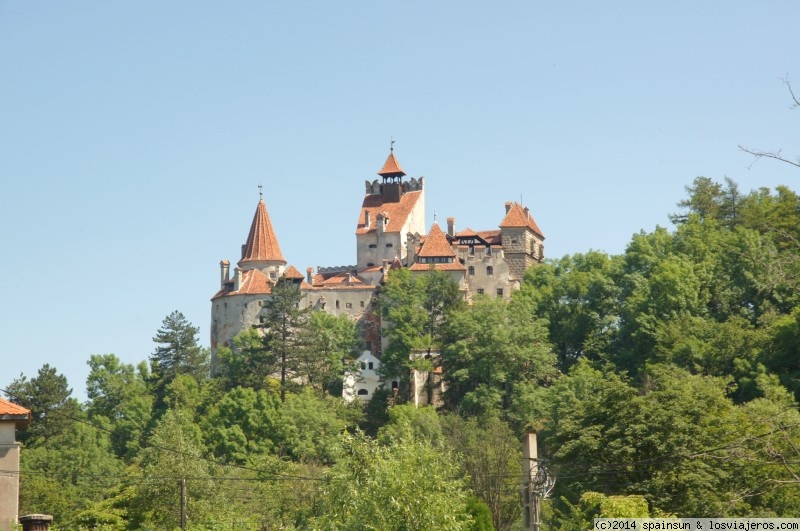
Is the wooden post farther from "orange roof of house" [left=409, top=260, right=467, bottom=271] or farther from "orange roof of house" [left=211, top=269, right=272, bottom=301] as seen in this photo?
"orange roof of house" [left=211, top=269, right=272, bottom=301]

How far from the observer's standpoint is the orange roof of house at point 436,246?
104375 mm

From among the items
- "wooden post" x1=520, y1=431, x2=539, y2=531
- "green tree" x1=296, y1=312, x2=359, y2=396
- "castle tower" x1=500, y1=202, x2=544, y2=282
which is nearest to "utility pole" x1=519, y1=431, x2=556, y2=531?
"wooden post" x1=520, y1=431, x2=539, y2=531

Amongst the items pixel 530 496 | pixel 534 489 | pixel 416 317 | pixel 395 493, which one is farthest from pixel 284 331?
pixel 534 489

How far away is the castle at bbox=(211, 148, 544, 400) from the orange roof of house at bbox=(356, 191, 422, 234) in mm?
80

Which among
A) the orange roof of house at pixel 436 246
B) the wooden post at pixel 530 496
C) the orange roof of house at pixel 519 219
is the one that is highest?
the orange roof of house at pixel 519 219

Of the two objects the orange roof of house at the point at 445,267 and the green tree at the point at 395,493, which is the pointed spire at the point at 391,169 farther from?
the green tree at the point at 395,493

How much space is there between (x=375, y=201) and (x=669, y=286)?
35.3 meters

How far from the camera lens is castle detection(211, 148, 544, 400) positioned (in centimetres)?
10394

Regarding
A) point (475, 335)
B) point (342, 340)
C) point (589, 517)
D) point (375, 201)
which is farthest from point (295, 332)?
point (589, 517)

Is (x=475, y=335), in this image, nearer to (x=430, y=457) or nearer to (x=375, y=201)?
(x=375, y=201)

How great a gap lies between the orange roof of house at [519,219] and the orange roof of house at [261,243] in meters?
18.2

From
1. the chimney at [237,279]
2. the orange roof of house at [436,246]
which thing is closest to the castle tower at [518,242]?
the orange roof of house at [436,246]

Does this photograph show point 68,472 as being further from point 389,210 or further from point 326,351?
point 389,210

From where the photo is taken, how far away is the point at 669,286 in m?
87.7
